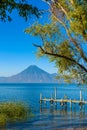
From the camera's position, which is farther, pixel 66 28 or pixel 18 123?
pixel 18 123

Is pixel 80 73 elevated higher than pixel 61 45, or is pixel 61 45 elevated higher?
pixel 61 45

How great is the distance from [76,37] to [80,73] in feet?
11.1

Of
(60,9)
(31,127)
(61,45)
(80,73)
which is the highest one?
(60,9)

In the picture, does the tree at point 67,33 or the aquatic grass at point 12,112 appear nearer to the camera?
the tree at point 67,33

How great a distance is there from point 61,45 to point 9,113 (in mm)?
19183

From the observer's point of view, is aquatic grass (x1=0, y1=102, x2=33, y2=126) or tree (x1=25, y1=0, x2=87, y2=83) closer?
tree (x1=25, y1=0, x2=87, y2=83)

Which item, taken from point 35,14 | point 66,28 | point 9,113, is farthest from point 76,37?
point 9,113

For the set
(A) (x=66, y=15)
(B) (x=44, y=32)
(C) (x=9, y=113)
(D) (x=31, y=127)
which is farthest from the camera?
(C) (x=9, y=113)

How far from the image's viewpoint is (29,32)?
88.7ft

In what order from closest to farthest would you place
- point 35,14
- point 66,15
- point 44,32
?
point 35,14
point 66,15
point 44,32

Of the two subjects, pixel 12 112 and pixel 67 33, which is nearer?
pixel 67 33

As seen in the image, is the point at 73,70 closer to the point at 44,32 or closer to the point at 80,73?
the point at 80,73

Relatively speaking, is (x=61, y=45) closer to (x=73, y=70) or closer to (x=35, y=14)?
(x=73, y=70)

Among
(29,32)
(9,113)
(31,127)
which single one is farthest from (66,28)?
(9,113)
